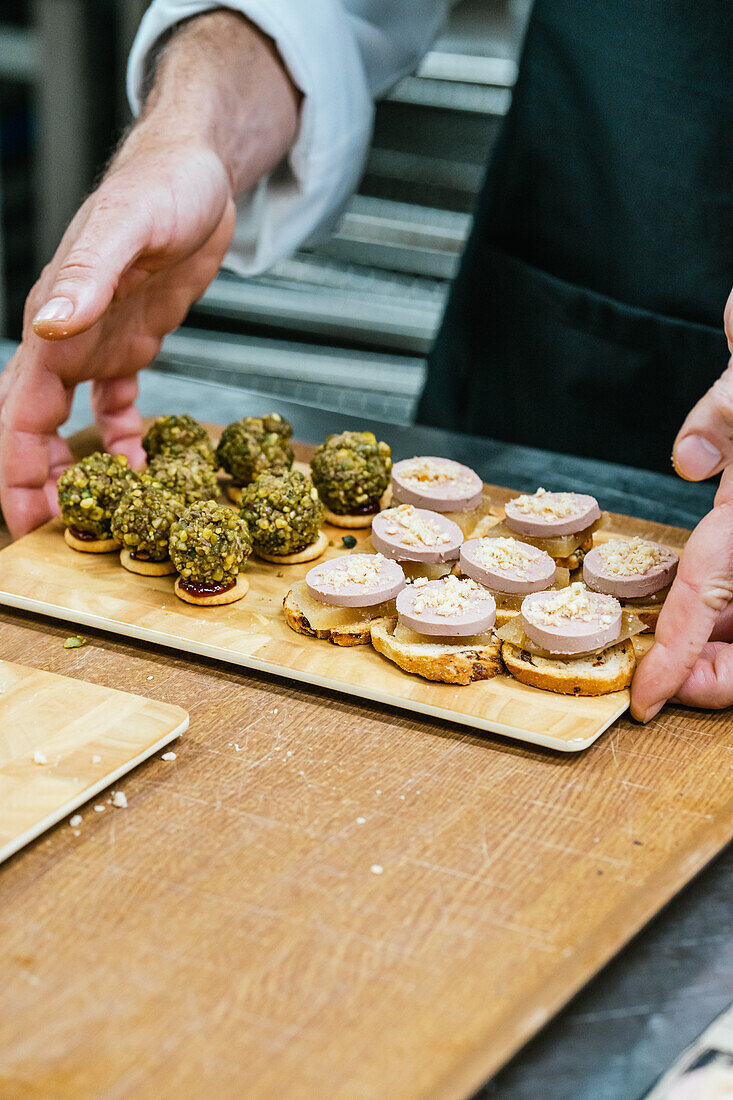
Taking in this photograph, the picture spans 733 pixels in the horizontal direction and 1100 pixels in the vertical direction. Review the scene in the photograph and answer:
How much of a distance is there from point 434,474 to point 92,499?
0.68 m

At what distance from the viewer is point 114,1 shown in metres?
4.54

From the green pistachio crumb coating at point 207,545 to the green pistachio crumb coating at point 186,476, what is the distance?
187 millimetres

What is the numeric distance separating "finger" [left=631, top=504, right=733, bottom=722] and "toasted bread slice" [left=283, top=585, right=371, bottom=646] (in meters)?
0.45

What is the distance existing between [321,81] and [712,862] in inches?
85.6

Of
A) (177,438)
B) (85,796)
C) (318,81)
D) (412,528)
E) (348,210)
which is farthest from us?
(348,210)

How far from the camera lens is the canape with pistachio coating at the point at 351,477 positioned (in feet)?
7.31

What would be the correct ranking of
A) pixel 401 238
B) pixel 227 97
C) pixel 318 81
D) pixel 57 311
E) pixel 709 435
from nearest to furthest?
1. pixel 709 435
2. pixel 57 311
3. pixel 227 97
4. pixel 318 81
5. pixel 401 238

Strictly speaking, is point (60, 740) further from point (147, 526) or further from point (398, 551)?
point (398, 551)

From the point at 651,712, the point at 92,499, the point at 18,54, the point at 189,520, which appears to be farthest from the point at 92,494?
the point at 18,54

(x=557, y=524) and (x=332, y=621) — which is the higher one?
(x=557, y=524)

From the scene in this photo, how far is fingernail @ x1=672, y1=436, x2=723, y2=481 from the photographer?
5.15 ft

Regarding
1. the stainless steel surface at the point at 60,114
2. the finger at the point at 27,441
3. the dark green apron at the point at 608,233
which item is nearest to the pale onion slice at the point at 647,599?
the dark green apron at the point at 608,233

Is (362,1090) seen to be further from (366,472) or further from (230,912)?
(366,472)

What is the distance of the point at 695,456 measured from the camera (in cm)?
157
